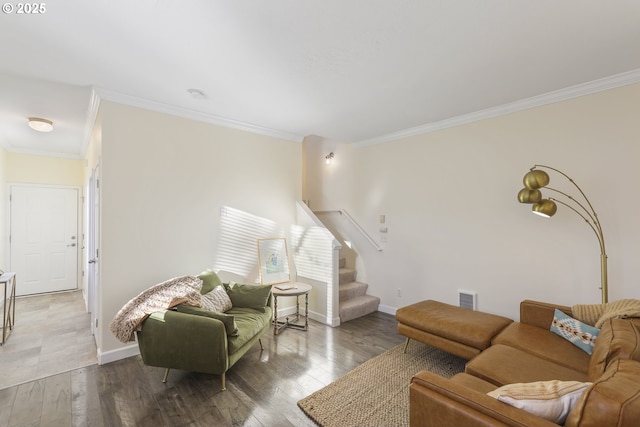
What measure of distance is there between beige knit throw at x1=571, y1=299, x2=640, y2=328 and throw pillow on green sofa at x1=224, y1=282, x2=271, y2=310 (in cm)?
286

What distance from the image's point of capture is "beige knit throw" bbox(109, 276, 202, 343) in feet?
7.80

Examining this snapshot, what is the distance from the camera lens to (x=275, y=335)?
11.5 ft

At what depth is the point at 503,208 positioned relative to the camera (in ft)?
10.7

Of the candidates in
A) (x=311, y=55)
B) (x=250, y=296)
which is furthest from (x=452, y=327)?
(x=311, y=55)

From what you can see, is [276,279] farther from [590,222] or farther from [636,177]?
[636,177]

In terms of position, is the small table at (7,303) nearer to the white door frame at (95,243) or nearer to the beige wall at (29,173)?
the white door frame at (95,243)

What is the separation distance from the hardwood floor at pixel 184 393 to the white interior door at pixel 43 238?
3.79 m

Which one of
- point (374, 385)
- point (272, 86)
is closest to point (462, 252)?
point (374, 385)

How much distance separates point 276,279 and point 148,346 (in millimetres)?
1809

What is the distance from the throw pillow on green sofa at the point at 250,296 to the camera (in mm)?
3174

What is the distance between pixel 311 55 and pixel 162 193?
217 cm

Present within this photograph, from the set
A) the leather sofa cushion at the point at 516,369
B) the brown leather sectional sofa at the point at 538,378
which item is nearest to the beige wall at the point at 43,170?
the brown leather sectional sofa at the point at 538,378

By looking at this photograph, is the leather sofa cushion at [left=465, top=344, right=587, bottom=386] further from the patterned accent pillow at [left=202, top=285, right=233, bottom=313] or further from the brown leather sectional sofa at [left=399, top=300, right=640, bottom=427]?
the patterned accent pillow at [left=202, top=285, right=233, bottom=313]

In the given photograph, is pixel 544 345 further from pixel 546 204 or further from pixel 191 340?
pixel 191 340
